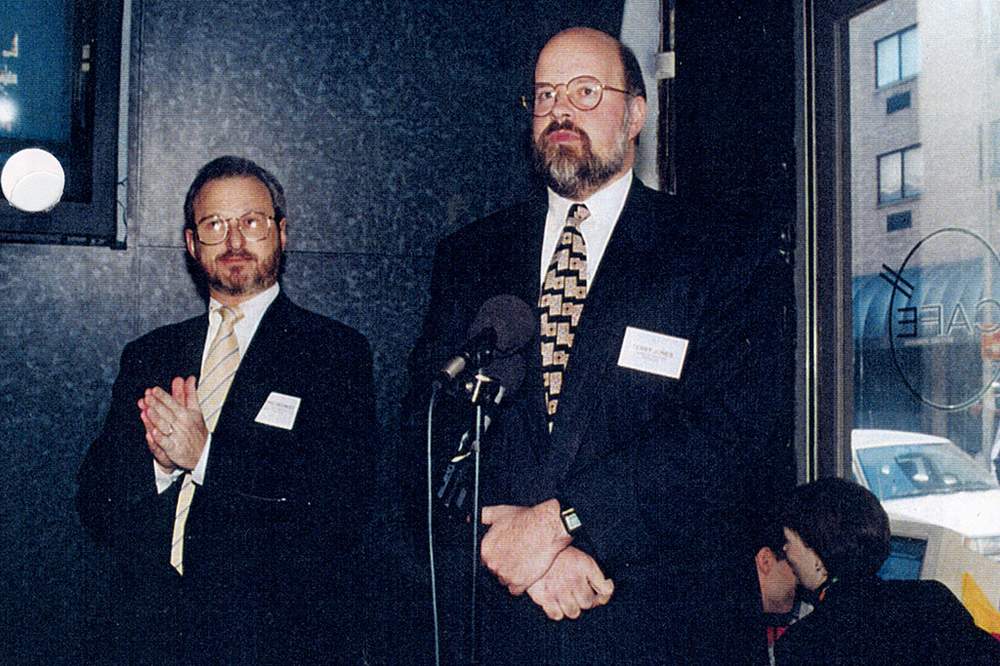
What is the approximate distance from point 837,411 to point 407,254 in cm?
139

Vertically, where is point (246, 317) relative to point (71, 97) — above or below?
below

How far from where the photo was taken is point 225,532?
7.31 feet

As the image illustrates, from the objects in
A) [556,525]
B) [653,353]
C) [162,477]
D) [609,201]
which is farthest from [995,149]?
[162,477]

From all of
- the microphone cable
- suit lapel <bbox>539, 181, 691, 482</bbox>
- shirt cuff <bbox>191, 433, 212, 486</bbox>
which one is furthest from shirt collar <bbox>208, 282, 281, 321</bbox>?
the microphone cable

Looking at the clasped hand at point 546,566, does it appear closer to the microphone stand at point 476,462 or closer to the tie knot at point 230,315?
the microphone stand at point 476,462

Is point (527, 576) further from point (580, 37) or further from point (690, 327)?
point (580, 37)

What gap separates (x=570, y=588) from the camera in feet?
5.00

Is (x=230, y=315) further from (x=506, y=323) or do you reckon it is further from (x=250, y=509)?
(x=506, y=323)

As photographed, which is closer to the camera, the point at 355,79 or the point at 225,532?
the point at 225,532

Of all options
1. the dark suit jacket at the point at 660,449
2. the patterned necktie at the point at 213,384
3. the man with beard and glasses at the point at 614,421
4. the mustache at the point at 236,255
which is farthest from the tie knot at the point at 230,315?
Answer: the dark suit jacket at the point at 660,449

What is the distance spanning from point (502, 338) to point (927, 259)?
153cm

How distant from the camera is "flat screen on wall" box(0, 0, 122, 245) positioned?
2531 millimetres

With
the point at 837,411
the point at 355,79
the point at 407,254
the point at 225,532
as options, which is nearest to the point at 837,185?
the point at 837,411

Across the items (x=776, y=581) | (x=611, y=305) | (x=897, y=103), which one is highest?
(x=897, y=103)
